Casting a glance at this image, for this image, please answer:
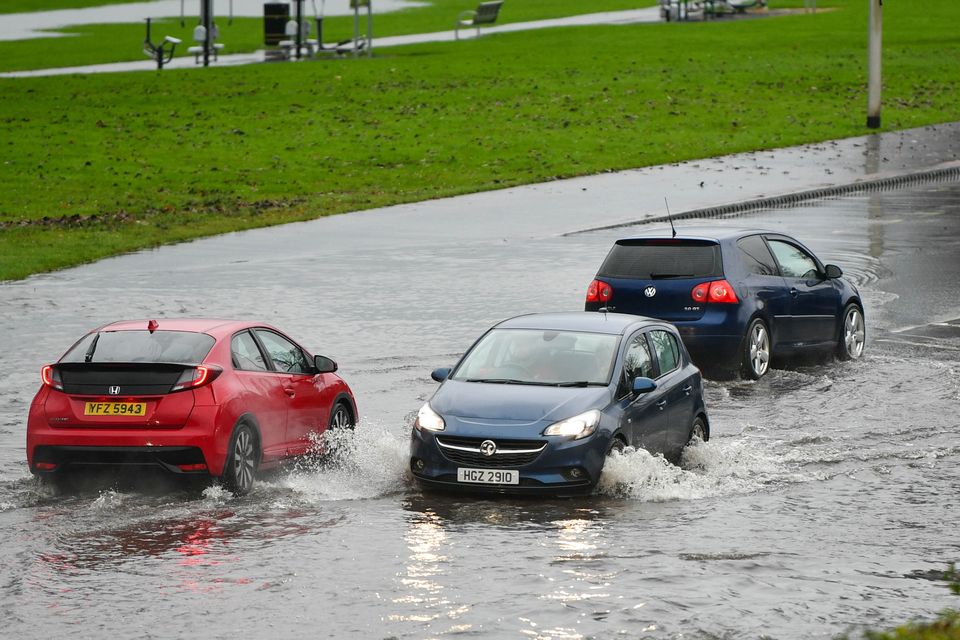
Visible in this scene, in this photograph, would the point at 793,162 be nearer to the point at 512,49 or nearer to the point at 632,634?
the point at 512,49

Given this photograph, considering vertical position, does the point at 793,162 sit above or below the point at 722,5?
below

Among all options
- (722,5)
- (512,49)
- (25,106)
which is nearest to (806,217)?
(25,106)

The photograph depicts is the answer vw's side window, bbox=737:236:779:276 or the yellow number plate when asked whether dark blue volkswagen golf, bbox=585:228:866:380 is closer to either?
vw's side window, bbox=737:236:779:276

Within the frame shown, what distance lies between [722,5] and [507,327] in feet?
245

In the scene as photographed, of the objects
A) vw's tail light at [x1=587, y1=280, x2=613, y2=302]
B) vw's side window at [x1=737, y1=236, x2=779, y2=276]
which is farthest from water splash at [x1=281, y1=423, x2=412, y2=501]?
vw's side window at [x1=737, y1=236, x2=779, y2=276]

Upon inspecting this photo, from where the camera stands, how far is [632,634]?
29.1 feet

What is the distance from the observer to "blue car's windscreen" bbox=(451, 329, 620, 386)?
520 inches

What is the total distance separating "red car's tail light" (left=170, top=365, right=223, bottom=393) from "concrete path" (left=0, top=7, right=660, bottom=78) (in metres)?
48.6

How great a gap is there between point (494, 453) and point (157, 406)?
250cm

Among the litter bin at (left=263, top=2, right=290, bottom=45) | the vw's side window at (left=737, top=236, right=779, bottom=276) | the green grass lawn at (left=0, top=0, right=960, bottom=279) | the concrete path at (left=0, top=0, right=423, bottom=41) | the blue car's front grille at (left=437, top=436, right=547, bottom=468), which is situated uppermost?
the concrete path at (left=0, top=0, right=423, bottom=41)

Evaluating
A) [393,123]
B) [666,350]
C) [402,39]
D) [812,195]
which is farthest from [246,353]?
[402,39]

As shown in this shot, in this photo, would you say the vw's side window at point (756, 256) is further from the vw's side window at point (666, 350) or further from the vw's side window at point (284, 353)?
the vw's side window at point (284, 353)

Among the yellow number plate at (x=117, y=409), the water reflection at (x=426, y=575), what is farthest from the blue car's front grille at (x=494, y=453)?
the yellow number plate at (x=117, y=409)

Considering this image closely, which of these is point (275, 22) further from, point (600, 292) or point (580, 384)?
point (580, 384)
